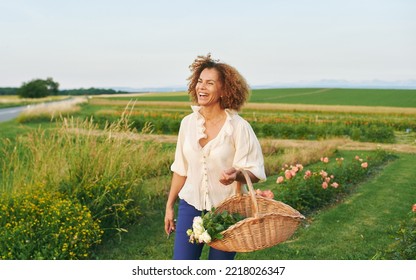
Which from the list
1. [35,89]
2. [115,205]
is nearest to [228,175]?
[115,205]

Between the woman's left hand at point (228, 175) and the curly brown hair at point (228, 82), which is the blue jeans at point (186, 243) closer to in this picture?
the woman's left hand at point (228, 175)

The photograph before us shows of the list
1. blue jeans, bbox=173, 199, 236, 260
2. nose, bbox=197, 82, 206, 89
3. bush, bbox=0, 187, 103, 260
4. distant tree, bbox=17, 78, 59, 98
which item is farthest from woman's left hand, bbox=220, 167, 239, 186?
distant tree, bbox=17, 78, 59, 98

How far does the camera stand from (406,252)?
14.1 ft

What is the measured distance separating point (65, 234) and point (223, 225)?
6.88 ft

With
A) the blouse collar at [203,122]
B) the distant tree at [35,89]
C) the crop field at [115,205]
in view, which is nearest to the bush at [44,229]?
the crop field at [115,205]

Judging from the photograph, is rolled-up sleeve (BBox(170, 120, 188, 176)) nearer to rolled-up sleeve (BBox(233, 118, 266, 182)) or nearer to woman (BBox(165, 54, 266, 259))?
woman (BBox(165, 54, 266, 259))

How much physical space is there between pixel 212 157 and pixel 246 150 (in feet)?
0.60

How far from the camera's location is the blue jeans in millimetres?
2734

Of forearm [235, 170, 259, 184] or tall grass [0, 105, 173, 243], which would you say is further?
tall grass [0, 105, 173, 243]

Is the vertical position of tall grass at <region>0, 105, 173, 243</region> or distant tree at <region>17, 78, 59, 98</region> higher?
distant tree at <region>17, 78, 59, 98</region>

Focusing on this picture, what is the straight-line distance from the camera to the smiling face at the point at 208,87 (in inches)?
107

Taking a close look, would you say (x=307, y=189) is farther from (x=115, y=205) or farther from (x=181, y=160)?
(x=181, y=160)

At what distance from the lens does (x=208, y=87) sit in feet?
8.93
